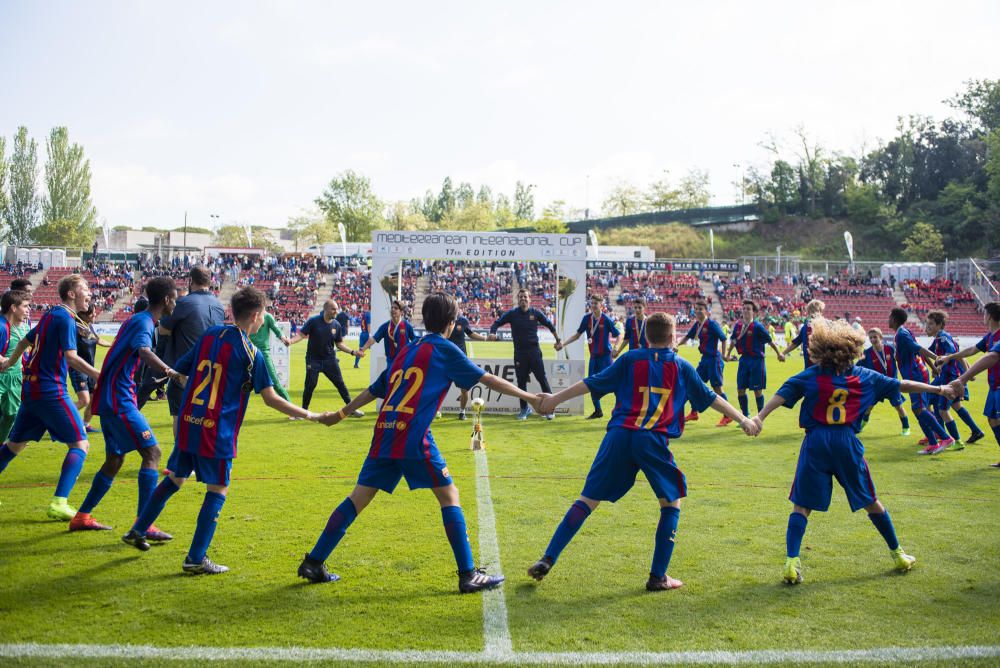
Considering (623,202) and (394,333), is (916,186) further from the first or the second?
(394,333)

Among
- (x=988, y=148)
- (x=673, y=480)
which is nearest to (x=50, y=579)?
(x=673, y=480)

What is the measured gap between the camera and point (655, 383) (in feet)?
17.8

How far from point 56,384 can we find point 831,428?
19.9 feet

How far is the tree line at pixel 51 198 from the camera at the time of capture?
287ft

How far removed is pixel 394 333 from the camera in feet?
45.4

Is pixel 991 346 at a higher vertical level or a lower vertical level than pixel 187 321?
lower

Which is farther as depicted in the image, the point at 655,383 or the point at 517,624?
the point at 655,383

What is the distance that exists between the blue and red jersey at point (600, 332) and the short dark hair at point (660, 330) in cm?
870

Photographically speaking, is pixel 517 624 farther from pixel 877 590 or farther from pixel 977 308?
pixel 977 308

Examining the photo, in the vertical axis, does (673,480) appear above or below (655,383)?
below

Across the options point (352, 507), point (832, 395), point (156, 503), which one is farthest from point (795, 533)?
point (156, 503)

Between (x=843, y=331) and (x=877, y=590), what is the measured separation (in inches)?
68.7

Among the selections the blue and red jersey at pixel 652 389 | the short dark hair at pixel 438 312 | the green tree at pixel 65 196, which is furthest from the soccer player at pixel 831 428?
the green tree at pixel 65 196

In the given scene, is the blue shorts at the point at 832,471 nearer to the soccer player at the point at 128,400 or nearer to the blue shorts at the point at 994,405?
the soccer player at the point at 128,400
